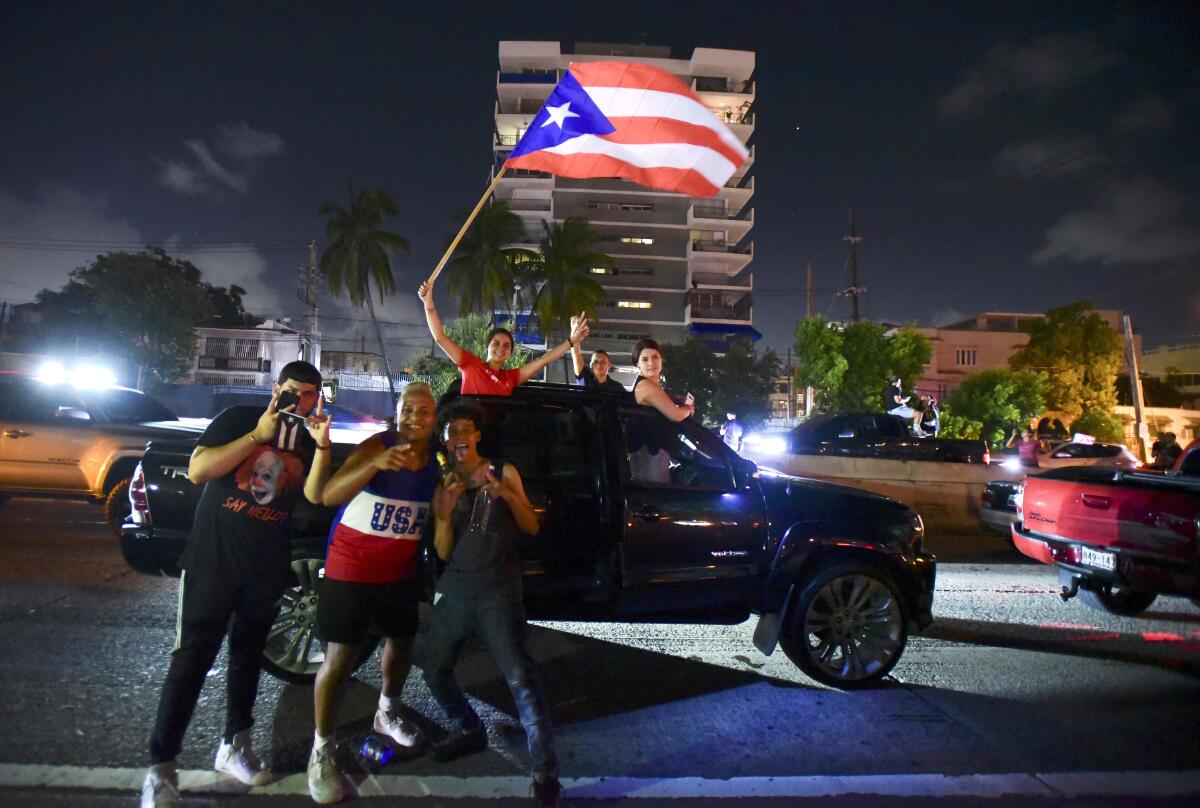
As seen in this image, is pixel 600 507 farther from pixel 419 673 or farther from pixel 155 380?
pixel 155 380

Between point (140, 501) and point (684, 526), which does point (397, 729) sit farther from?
point (140, 501)

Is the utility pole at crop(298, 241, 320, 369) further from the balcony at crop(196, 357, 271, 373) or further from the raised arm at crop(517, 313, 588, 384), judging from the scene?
the raised arm at crop(517, 313, 588, 384)

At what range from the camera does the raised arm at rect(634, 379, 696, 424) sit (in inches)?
191

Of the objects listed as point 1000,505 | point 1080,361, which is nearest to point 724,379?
point 1080,361

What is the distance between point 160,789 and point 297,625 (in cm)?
149

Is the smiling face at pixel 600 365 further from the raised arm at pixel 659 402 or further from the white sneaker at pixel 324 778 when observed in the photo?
the white sneaker at pixel 324 778

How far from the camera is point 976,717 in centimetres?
448

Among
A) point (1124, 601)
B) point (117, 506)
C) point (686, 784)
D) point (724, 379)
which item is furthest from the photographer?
point (724, 379)

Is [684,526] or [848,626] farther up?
[684,526]

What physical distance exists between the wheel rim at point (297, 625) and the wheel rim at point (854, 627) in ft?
9.71

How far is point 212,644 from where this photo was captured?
3.22 m

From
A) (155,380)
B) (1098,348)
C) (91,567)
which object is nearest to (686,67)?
(1098,348)

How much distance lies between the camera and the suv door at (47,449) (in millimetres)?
9398

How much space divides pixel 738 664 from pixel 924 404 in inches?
568
